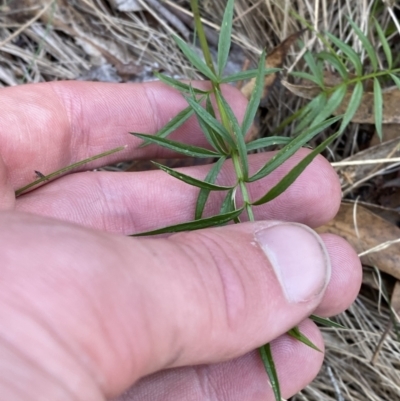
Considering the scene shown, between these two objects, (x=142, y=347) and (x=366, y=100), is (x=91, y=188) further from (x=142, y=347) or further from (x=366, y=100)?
(x=366, y=100)

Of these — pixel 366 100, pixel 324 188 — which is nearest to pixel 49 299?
pixel 324 188

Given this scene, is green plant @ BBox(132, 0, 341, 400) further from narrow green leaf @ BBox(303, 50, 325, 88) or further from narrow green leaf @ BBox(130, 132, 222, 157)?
narrow green leaf @ BBox(303, 50, 325, 88)

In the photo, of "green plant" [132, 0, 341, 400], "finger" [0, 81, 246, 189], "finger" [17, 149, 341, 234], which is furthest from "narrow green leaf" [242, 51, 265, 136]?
"finger" [0, 81, 246, 189]

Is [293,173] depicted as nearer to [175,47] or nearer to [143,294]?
[143,294]

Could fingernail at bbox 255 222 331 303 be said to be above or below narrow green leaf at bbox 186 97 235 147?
below

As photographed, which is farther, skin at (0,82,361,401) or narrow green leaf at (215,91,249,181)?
narrow green leaf at (215,91,249,181)

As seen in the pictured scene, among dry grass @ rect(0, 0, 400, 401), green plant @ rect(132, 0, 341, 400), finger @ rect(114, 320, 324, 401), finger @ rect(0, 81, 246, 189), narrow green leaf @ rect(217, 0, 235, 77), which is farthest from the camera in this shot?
dry grass @ rect(0, 0, 400, 401)

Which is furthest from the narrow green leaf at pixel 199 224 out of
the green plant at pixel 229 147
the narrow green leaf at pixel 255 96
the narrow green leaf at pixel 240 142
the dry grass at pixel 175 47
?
the dry grass at pixel 175 47

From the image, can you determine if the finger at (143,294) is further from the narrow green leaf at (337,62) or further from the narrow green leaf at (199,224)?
the narrow green leaf at (337,62)
